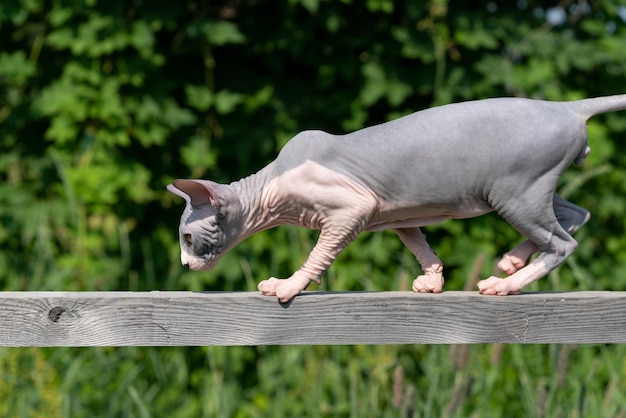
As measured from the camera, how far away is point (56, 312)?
72.2 inches

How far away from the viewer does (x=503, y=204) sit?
1.87 m

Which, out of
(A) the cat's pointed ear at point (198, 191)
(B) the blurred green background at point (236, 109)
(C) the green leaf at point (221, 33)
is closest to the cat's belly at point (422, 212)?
(A) the cat's pointed ear at point (198, 191)

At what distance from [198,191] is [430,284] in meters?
0.56

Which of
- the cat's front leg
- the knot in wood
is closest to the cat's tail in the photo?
the cat's front leg

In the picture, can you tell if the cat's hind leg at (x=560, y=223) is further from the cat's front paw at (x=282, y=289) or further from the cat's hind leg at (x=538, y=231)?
the cat's front paw at (x=282, y=289)

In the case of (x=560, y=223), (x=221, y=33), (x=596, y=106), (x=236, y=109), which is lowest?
(x=236, y=109)

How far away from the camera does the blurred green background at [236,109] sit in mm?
3711

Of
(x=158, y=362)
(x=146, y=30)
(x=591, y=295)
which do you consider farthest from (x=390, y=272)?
(x=591, y=295)

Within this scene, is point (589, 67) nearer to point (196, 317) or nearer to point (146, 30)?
point (146, 30)

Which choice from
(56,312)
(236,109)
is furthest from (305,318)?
(236,109)

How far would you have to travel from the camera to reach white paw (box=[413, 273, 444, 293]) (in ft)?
6.55

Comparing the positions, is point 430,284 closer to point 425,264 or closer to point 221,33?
point 425,264

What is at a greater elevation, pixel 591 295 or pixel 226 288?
pixel 591 295

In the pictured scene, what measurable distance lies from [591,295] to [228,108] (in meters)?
2.18
